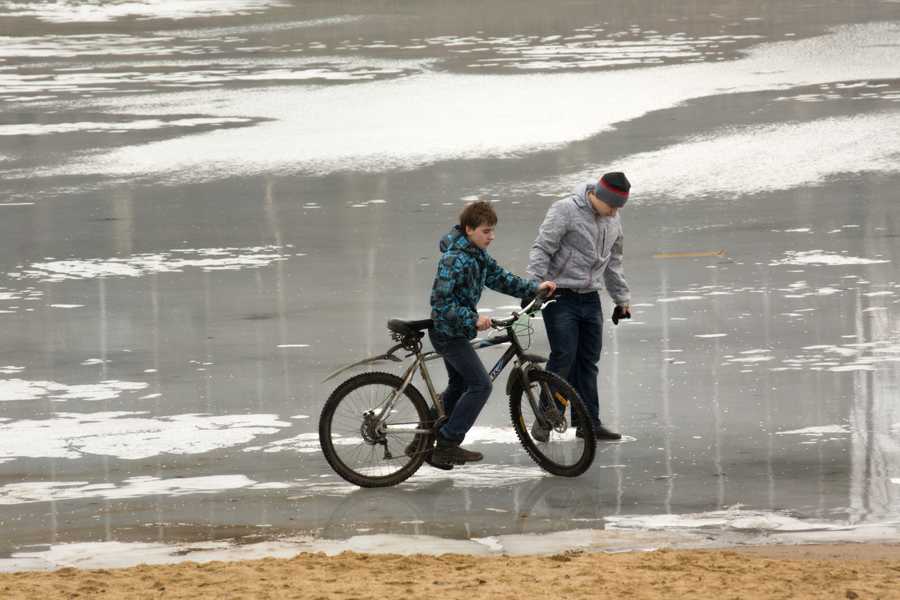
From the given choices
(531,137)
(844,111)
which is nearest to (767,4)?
(844,111)

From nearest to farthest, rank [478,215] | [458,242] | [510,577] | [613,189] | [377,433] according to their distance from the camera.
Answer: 1. [510,577]
2. [478,215]
3. [458,242]
4. [377,433]
5. [613,189]

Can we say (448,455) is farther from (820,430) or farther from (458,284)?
(820,430)

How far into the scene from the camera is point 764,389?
8055 millimetres

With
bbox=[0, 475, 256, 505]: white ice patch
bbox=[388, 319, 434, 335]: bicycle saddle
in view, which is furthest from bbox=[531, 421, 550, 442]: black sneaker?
bbox=[0, 475, 256, 505]: white ice patch

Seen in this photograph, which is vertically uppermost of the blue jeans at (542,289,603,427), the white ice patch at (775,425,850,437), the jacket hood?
the jacket hood

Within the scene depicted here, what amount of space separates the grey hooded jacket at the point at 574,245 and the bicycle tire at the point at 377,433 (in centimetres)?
123

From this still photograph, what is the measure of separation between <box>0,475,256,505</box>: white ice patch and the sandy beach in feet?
3.68

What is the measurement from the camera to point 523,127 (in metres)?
20.3

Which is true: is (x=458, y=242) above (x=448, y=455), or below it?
above

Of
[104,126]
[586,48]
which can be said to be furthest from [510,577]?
[586,48]

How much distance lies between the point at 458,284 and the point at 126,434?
8.31ft

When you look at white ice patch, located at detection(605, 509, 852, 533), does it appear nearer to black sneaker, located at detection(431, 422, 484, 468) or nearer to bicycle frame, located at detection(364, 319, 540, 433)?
black sneaker, located at detection(431, 422, 484, 468)

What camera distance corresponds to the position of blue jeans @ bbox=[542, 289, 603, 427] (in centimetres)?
728

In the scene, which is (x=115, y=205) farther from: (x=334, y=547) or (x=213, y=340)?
(x=334, y=547)
